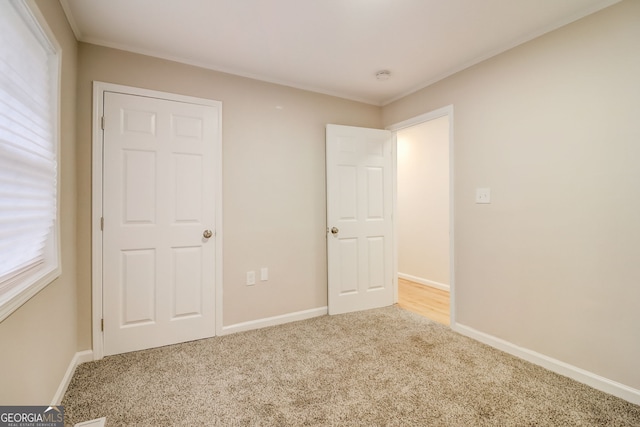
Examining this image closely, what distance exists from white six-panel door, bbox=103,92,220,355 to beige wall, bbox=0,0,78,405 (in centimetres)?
24

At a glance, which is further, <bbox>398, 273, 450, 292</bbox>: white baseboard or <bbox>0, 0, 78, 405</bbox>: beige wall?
<bbox>398, 273, 450, 292</bbox>: white baseboard

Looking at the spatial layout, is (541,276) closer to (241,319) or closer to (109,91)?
(241,319)

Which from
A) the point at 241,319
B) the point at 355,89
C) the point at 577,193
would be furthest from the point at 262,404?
the point at 355,89

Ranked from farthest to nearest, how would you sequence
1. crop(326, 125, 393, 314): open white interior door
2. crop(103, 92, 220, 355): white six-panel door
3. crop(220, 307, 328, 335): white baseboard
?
crop(326, 125, 393, 314): open white interior door, crop(220, 307, 328, 335): white baseboard, crop(103, 92, 220, 355): white six-panel door

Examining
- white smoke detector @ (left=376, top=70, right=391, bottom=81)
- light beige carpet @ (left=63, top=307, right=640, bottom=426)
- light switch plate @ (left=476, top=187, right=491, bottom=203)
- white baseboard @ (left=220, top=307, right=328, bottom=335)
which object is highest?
white smoke detector @ (left=376, top=70, right=391, bottom=81)

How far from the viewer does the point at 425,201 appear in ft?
14.9

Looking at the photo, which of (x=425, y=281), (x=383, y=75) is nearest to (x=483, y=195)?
(x=383, y=75)

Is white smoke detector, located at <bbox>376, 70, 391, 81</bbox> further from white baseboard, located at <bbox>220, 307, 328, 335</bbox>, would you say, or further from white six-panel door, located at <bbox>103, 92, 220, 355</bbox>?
white baseboard, located at <bbox>220, 307, 328, 335</bbox>

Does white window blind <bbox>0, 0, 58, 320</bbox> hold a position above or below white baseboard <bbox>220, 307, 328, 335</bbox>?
above

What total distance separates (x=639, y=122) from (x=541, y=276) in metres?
1.10

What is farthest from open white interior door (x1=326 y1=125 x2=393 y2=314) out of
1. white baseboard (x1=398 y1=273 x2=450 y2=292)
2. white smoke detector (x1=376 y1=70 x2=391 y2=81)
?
white baseboard (x1=398 y1=273 x2=450 y2=292)

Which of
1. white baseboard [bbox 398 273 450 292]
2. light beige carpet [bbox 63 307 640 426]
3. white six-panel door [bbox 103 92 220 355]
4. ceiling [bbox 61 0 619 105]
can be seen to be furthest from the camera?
white baseboard [bbox 398 273 450 292]

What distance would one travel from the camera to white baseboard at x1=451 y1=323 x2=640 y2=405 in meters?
1.73

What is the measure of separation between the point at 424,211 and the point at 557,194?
8.25ft
